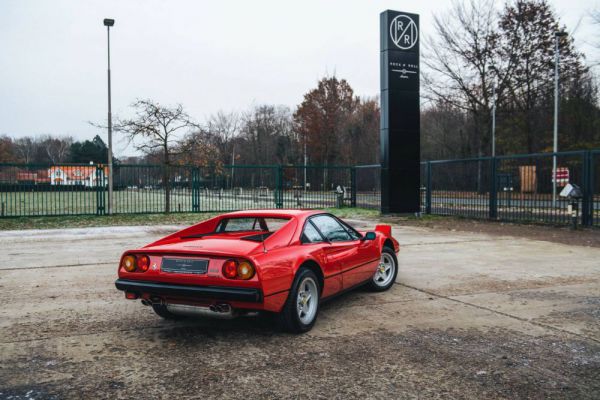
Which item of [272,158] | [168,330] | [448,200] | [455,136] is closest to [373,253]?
[168,330]

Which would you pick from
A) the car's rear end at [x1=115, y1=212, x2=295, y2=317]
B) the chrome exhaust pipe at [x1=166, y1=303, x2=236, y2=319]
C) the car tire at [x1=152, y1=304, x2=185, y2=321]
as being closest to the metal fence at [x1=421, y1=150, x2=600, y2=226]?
the car's rear end at [x1=115, y1=212, x2=295, y2=317]

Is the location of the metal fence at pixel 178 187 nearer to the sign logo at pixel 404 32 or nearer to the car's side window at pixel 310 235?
the sign logo at pixel 404 32

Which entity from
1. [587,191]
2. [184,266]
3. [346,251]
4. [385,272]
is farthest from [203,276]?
[587,191]

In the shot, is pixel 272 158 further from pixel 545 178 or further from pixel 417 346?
pixel 417 346

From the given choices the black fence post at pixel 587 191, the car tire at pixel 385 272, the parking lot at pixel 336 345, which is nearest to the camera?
the parking lot at pixel 336 345

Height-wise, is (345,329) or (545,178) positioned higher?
(545,178)

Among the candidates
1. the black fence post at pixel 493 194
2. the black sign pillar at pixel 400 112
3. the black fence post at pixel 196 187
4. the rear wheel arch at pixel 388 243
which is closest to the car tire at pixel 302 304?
the rear wheel arch at pixel 388 243

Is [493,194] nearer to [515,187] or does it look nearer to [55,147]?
[515,187]

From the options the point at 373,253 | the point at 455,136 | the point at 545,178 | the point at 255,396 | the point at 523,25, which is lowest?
the point at 255,396

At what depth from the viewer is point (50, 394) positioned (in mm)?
3643

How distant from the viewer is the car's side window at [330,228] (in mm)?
5938

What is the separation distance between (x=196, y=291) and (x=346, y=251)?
2.03 meters

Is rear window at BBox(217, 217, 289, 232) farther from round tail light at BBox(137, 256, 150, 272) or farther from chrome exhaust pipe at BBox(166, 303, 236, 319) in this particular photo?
chrome exhaust pipe at BBox(166, 303, 236, 319)

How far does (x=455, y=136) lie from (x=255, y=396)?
5321 cm
